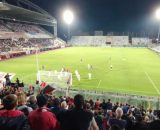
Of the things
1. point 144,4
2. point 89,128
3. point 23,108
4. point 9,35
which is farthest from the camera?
point 144,4

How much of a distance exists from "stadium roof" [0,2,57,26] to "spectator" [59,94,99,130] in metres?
57.8

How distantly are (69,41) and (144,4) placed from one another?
39896 mm

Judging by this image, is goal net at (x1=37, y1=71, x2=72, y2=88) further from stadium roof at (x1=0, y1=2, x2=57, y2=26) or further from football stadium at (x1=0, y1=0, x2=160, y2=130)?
stadium roof at (x1=0, y1=2, x2=57, y2=26)

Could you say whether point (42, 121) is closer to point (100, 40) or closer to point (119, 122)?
point (119, 122)

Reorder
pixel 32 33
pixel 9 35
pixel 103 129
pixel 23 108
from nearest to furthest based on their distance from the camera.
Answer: pixel 23 108 → pixel 103 129 → pixel 9 35 → pixel 32 33

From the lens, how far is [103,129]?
862 cm

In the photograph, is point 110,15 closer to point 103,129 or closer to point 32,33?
point 32,33

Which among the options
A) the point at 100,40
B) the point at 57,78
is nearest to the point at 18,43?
the point at 57,78

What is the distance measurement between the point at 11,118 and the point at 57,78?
19.8 meters

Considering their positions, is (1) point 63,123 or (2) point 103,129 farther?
(2) point 103,129

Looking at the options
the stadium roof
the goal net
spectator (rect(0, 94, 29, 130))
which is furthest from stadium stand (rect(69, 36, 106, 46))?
spectator (rect(0, 94, 29, 130))

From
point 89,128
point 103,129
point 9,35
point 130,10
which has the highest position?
point 130,10

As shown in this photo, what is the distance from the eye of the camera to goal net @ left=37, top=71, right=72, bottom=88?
2439 cm

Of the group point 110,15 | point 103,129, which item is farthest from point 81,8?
point 103,129
